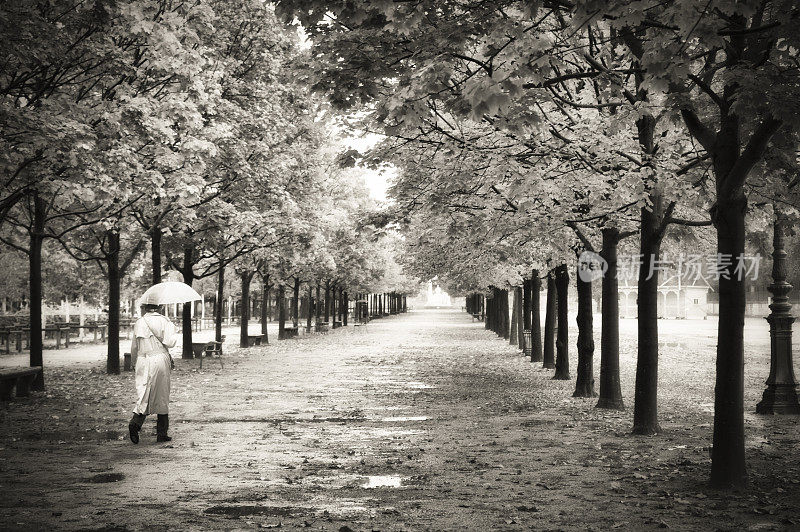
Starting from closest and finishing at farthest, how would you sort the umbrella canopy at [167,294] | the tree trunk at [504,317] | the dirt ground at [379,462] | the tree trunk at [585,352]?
1. the dirt ground at [379,462]
2. the umbrella canopy at [167,294]
3. the tree trunk at [585,352]
4. the tree trunk at [504,317]

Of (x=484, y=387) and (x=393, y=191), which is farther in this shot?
(x=484, y=387)

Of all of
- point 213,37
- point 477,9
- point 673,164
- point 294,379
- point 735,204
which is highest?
point 213,37

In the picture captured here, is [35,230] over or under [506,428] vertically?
over

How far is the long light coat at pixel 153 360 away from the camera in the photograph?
33.4 feet

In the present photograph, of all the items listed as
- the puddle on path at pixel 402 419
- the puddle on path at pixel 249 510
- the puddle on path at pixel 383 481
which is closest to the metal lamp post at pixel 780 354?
the puddle on path at pixel 402 419

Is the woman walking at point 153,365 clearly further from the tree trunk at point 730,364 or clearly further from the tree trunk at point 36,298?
the tree trunk at point 36,298

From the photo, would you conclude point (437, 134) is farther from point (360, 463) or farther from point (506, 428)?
point (360, 463)

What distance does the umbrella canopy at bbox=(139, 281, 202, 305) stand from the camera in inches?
412

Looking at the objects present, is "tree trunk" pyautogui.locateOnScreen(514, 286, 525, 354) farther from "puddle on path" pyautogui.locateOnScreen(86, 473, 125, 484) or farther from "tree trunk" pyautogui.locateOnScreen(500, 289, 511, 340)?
"puddle on path" pyautogui.locateOnScreen(86, 473, 125, 484)

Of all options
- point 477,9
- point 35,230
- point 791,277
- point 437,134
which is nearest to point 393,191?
point 437,134

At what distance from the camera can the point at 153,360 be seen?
10.4 m

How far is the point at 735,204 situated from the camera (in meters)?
7.63

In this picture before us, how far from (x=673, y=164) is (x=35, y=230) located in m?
13.7

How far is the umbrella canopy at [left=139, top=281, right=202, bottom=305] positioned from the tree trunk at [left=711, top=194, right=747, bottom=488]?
6647 millimetres
